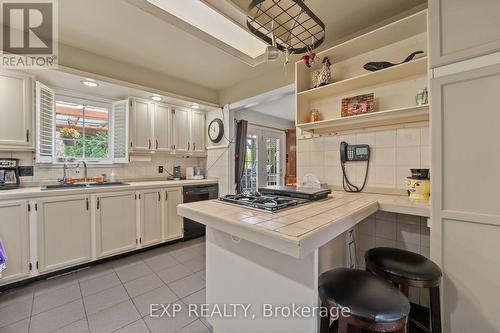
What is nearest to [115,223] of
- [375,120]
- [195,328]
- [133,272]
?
[133,272]

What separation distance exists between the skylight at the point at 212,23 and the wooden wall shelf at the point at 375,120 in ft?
3.77

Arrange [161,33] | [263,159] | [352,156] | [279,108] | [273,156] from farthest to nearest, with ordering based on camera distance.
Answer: [273,156] < [263,159] < [279,108] < [161,33] < [352,156]

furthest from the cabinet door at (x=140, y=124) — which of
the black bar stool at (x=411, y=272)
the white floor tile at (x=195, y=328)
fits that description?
the black bar stool at (x=411, y=272)

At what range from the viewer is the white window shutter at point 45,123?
2221 mm

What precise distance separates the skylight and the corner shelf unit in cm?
70

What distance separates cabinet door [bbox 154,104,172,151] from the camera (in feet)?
10.3

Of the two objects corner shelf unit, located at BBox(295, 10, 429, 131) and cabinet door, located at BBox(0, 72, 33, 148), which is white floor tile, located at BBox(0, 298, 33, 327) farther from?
corner shelf unit, located at BBox(295, 10, 429, 131)

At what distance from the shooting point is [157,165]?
3.44m

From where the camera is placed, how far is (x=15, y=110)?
2.07 m

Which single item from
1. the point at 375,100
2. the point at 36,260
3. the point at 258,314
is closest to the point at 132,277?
the point at 36,260

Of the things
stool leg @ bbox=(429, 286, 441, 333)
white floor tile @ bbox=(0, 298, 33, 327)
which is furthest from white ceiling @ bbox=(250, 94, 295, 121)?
white floor tile @ bbox=(0, 298, 33, 327)

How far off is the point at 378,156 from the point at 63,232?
3188 millimetres

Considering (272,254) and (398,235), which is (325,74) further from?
(272,254)

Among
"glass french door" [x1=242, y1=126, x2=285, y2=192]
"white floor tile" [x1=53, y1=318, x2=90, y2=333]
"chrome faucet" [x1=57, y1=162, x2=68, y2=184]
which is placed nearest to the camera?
"white floor tile" [x1=53, y1=318, x2=90, y2=333]
